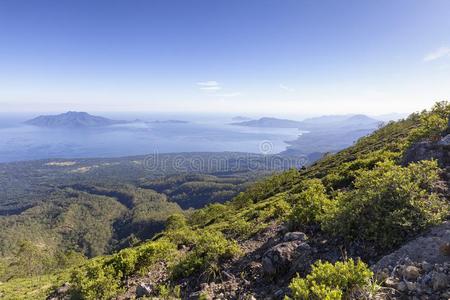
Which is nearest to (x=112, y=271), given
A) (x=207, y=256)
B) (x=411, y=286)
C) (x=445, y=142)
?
(x=207, y=256)

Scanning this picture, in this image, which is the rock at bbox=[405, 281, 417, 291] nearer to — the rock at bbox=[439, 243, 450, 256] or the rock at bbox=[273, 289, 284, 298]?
the rock at bbox=[439, 243, 450, 256]

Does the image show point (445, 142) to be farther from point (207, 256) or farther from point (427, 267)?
point (207, 256)

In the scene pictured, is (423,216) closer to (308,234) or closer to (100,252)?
(308,234)

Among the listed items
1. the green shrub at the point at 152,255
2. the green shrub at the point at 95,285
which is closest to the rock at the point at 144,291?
the green shrub at the point at 95,285

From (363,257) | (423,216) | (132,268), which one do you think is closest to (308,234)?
(363,257)

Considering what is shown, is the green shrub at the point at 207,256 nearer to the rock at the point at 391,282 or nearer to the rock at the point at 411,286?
the rock at the point at 391,282

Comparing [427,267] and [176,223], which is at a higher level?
[427,267]

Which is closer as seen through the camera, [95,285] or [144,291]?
[144,291]
